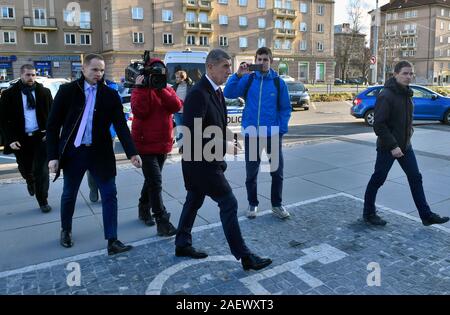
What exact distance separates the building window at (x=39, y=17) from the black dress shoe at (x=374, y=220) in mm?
52547

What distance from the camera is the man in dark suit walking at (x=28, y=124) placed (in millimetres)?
5156

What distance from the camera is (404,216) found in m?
4.99

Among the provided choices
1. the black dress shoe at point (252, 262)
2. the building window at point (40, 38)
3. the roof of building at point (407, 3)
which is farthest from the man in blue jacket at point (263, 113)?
the roof of building at point (407, 3)

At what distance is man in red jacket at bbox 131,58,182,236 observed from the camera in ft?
14.1

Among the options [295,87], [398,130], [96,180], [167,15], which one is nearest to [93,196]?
[96,180]

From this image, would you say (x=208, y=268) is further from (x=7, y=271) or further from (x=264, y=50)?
(x=264, y=50)

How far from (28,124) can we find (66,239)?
72.9 inches

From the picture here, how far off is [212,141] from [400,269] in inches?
75.9

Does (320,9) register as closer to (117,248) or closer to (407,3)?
(407,3)

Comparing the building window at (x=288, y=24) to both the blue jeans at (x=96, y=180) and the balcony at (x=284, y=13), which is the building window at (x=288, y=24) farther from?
the blue jeans at (x=96, y=180)

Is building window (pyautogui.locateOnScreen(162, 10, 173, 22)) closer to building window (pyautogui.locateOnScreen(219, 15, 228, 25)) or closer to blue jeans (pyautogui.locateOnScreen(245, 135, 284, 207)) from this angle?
building window (pyautogui.locateOnScreen(219, 15, 228, 25))

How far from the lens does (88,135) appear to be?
3932 millimetres

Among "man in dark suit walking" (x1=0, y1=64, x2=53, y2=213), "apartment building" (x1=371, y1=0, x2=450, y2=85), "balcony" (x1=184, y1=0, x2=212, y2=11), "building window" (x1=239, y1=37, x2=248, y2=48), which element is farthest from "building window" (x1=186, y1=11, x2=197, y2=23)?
"man in dark suit walking" (x1=0, y1=64, x2=53, y2=213)
